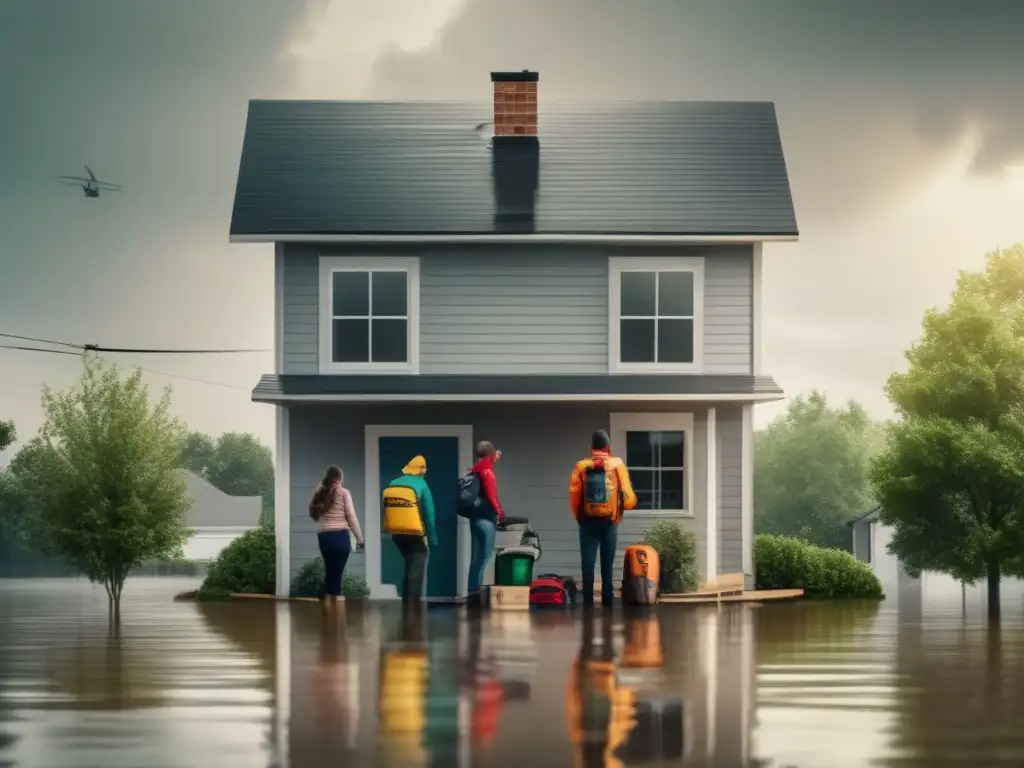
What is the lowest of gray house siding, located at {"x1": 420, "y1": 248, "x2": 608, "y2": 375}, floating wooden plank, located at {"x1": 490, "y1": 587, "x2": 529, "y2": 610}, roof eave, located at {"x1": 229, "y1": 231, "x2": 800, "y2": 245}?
floating wooden plank, located at {"x1": 490, "y1": 587, "x2": 529, "y2": 610}

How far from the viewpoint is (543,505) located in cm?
2528

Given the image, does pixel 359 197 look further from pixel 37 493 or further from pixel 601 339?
pixel 37 493

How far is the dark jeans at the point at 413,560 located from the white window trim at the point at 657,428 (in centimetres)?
586

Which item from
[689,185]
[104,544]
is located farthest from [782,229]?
[104,544]

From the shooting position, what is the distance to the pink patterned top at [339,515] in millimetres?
20078

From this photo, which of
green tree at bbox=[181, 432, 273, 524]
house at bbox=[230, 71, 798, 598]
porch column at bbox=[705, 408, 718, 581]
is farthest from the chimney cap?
green tree at bbox=[181, 432, 273, 524]

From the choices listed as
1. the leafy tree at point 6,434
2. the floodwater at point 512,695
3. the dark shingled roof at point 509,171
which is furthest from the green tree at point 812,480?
the floodwater at point 512,695

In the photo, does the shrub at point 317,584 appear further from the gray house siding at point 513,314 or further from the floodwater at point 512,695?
the floodwater at point 512,695

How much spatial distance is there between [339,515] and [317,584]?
4.82 metres

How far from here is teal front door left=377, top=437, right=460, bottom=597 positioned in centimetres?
2545

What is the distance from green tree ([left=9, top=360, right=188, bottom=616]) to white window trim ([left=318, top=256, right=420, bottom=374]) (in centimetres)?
360

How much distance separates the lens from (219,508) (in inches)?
4262

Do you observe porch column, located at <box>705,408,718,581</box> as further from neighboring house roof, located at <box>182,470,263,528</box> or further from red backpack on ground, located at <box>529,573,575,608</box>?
neighboring house roof, located at <box>182,470,263,528</box>

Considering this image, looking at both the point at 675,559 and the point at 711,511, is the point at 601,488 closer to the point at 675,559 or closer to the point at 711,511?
the point at 675,559
